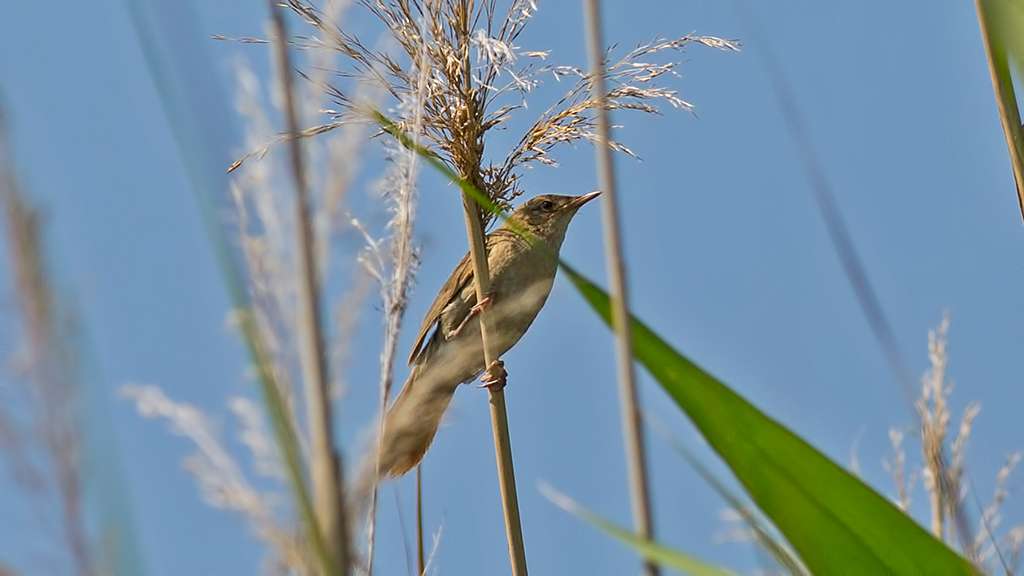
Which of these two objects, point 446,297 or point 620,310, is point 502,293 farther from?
point 620,310

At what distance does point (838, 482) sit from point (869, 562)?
72mm

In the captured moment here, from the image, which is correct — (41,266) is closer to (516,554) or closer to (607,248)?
(607,248)

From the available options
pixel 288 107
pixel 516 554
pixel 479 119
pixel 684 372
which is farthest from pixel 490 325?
pixel 288 107

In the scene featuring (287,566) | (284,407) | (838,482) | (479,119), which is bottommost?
(838,482)

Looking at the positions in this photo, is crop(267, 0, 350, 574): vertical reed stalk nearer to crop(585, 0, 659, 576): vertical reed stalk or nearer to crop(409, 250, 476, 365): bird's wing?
crop(585, 0, 659, 576): vertical reed stalk

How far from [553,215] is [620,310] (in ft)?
9.64

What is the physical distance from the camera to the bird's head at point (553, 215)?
4.02 m

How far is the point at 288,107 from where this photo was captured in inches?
33.2

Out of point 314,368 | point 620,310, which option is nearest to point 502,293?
point 620,310

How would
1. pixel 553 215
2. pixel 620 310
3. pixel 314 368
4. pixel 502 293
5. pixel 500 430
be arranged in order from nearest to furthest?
pixel 314 368, pixel 620 310, pixel 500 430, pixel 502 293, pixel 553 215

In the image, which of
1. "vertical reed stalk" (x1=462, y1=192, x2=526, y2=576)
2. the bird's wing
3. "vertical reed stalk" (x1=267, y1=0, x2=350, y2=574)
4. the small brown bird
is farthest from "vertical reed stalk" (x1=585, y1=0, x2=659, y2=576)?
the bird's wing

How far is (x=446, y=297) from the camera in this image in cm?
385

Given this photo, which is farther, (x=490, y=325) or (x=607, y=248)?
(x=490, y=325)

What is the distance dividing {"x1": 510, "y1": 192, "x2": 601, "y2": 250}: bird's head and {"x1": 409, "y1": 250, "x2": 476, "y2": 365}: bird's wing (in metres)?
0.30
